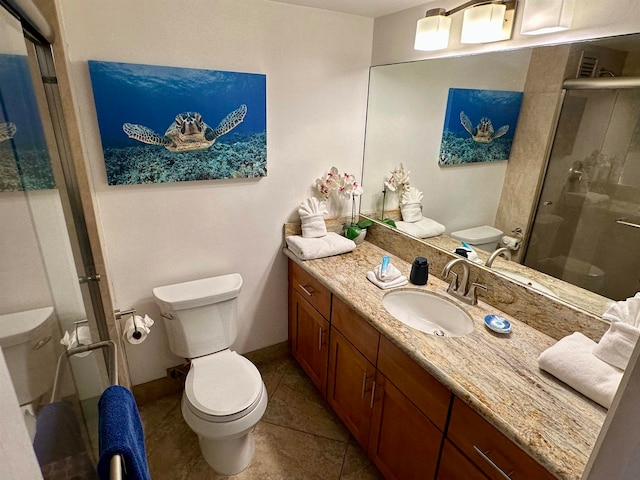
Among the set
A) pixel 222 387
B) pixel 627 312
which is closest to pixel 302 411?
pixel 222 387

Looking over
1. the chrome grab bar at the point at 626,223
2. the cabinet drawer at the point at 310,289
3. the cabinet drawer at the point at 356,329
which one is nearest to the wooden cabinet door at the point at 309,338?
the cabinet drawer at the point at 310,289

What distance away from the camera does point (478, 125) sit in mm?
1734

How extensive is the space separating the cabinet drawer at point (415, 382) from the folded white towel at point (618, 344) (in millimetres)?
503

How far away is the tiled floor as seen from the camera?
1732 millimetres

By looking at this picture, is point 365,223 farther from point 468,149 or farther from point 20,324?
point 20,324

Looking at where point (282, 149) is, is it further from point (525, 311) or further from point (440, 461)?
point (440, 461)

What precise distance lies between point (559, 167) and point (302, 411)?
71.4 inches

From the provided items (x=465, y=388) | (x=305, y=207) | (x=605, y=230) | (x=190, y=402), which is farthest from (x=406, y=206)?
(x=190, y=402)

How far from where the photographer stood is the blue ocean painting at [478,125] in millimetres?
1581

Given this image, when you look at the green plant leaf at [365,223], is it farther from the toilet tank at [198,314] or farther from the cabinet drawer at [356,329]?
the toilet tank at [198,314]

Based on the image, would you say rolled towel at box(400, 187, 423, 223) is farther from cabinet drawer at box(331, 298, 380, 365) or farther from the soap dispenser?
cabinet drawer at box(331, 298, 380, 365)

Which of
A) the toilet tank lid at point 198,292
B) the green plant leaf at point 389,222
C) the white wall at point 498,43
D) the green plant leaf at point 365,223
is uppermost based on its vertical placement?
the white wall at point 498,43

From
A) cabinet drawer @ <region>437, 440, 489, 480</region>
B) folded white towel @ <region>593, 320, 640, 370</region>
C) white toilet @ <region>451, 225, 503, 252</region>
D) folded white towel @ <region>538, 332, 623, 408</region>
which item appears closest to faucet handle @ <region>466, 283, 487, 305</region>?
white toilet @ <region>451, 225, 503, 252</region>

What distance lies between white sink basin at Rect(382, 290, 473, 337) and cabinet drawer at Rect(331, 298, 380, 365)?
15cm
